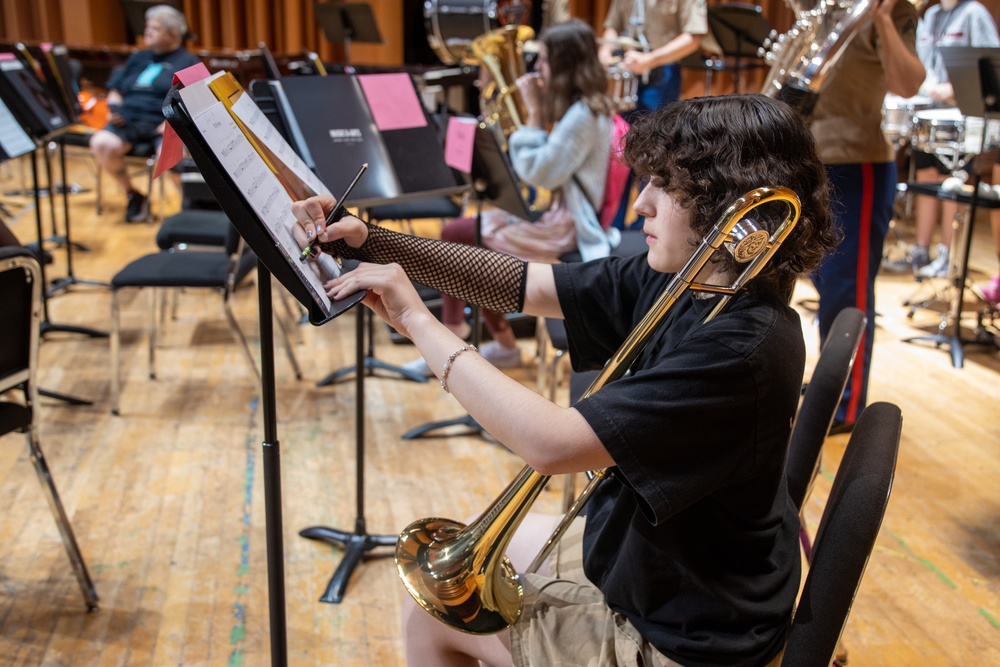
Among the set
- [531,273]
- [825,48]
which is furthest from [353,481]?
[825,48]

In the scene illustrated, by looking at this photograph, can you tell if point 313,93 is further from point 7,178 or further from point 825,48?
point 7,178

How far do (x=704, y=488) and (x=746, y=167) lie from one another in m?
0.39

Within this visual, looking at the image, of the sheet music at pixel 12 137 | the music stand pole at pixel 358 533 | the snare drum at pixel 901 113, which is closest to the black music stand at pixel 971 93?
the snare drum at pixel 901 113

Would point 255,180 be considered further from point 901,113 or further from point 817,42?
point 901,113

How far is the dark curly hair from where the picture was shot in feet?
3.63

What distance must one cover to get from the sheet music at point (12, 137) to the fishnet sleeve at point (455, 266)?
6.69ft

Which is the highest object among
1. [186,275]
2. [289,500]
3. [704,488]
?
[704,488]

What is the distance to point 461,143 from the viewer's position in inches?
98.8

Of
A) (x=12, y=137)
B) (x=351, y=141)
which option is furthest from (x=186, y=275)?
(x=351, y=141)

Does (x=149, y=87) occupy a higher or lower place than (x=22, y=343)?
higher

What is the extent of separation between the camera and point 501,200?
8.61ft

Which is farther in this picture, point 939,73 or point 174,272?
point 939,73

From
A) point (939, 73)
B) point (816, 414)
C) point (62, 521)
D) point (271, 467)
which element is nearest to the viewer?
point (271, 467)

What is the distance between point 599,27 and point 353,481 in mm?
6519
